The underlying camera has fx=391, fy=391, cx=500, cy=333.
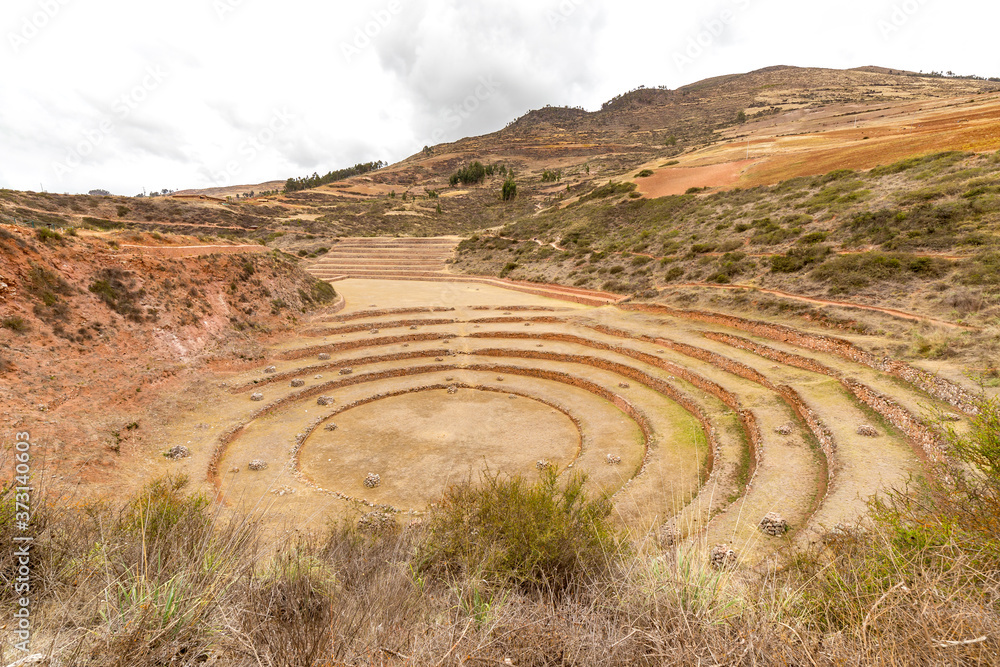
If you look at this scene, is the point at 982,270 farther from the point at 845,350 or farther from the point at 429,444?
the point at 429,444

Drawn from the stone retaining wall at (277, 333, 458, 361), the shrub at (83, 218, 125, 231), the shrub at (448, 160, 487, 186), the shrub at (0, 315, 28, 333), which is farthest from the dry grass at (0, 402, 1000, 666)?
the shrub at (448, 160, 487, 186)

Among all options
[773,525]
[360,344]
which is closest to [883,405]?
[773,525]

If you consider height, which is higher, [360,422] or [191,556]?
[191,556]

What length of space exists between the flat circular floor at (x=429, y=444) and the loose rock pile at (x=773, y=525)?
5.02m

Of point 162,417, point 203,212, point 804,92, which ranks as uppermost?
point 804,92

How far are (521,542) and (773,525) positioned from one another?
5.14 m

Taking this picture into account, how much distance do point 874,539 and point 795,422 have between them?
25.3ft

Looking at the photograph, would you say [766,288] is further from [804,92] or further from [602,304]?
[804,92]

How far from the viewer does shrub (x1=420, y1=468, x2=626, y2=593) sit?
4840 mm

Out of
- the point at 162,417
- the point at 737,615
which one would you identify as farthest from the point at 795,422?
the point at 162,417

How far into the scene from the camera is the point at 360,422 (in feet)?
46.7

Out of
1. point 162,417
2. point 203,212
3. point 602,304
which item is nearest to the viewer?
Answer: point 162,417

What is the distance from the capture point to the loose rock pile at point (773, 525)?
7.06 meters

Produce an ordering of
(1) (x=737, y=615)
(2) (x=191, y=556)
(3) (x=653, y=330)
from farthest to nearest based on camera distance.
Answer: (3) (x=653, y=330), (2) (x=191, y=556), (1) (x=737, y=615)
